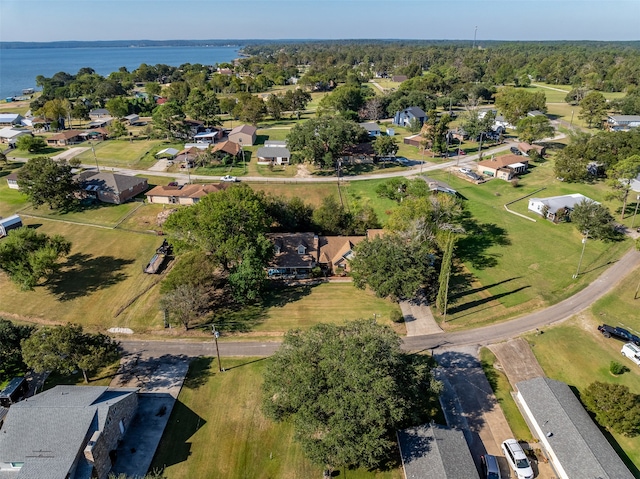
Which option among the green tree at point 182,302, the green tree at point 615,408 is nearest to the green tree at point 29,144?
the green tree at point 182,302

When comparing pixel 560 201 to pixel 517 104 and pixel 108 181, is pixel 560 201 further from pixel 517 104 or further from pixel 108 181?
pixel 108 181

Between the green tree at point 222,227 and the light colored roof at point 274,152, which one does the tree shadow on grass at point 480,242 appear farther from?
the light colored roof at point 274,152

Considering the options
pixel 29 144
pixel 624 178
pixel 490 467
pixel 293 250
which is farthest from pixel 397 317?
pixel 29 144

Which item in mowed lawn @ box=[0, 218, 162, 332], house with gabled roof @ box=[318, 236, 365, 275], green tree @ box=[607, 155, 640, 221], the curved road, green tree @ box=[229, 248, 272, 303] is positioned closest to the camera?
the curved road

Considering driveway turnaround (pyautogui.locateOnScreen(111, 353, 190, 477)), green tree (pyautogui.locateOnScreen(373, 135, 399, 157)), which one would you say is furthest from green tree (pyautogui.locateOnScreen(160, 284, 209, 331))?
green tree (pyautogui.locateOnScreen(373, 135, 399, 157))

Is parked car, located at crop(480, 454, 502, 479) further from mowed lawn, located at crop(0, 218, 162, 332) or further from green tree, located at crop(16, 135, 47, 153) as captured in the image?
green tree, located at crop(16, 135, 47, 153)

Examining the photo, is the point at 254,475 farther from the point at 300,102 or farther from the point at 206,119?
the point at 300,102

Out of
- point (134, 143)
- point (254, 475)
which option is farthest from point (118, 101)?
point (254, 475)
